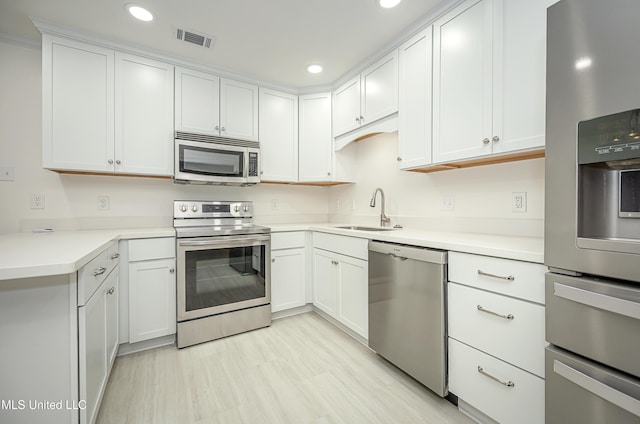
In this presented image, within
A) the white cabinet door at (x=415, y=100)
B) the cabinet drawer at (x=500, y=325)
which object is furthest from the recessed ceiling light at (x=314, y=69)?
the cabinet drawer at (x=500, y=325)

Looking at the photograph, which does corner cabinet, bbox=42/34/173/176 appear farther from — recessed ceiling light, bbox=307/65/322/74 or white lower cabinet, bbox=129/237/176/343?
recessed ceiling light, bbox=307/65/322/74

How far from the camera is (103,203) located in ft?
Answer: 8.03

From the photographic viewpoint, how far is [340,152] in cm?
305

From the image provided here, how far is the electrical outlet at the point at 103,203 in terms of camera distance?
95.8 inches

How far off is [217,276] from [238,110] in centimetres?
160

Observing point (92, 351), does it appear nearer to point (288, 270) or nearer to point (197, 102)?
point (288, 270)

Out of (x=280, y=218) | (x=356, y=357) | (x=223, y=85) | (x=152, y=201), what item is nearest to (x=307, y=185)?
(x=280, y=218)

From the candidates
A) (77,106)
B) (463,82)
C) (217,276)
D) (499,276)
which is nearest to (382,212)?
(463,82)

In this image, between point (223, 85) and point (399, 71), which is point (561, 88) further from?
point (223, 85)

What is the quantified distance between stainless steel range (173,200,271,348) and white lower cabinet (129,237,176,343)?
0.30 ft

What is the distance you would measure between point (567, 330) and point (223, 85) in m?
2.97
